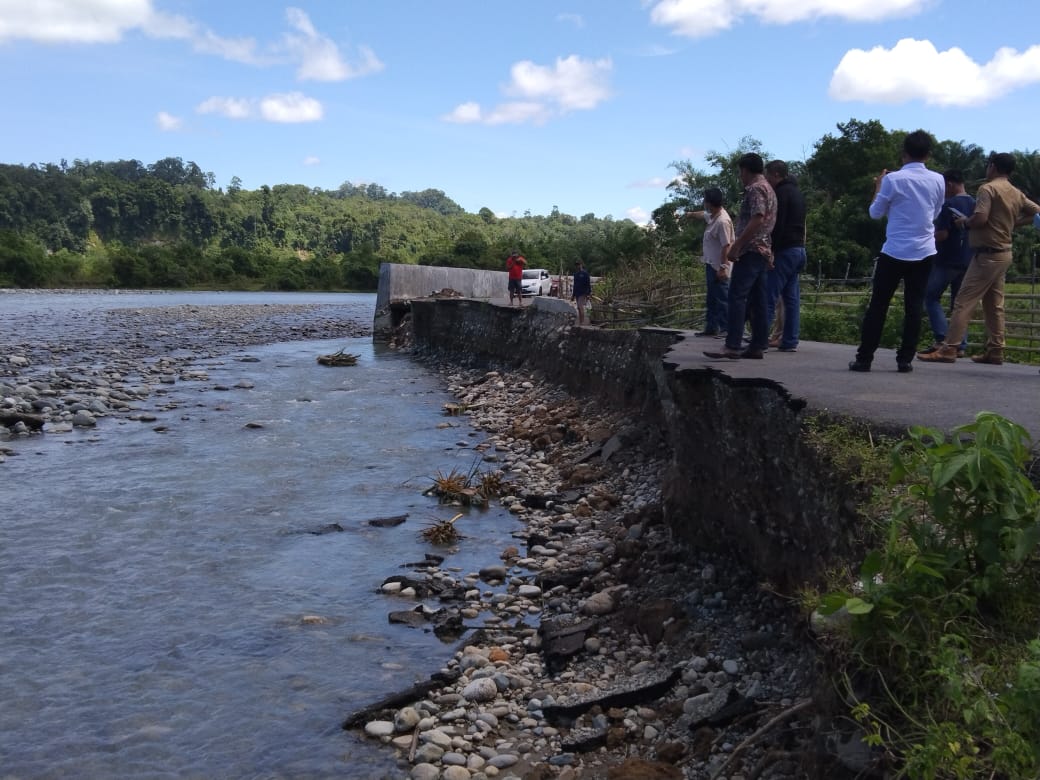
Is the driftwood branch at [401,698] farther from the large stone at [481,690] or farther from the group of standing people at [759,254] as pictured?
the group of standing people at [759,254]

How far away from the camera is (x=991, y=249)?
784 cm

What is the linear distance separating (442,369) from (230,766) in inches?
817

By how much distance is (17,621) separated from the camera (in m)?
7.21

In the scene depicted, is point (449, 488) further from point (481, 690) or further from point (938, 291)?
point (938, 291)

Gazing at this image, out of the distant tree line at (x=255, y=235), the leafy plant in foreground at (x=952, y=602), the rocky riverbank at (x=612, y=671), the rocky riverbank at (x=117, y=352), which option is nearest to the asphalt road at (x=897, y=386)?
the rocky riverbank at (x=612, y=671)

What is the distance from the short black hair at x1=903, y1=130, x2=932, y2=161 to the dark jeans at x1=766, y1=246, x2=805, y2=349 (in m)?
1.60

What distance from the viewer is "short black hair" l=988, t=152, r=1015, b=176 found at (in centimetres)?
781

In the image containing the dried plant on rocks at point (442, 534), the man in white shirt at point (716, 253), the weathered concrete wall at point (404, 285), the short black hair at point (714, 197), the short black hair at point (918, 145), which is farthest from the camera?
the weathered concrete wall at point (404, 285)

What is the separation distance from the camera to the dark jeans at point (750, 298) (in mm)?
7723

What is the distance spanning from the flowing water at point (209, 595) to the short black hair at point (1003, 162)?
18.5ft

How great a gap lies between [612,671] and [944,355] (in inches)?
175

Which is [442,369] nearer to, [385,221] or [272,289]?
[272,289]

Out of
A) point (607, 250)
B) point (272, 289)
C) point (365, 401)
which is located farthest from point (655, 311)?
point (272, 289)

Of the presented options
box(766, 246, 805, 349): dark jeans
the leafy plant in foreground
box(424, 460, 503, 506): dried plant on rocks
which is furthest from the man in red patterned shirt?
the leafy plant in foreground
